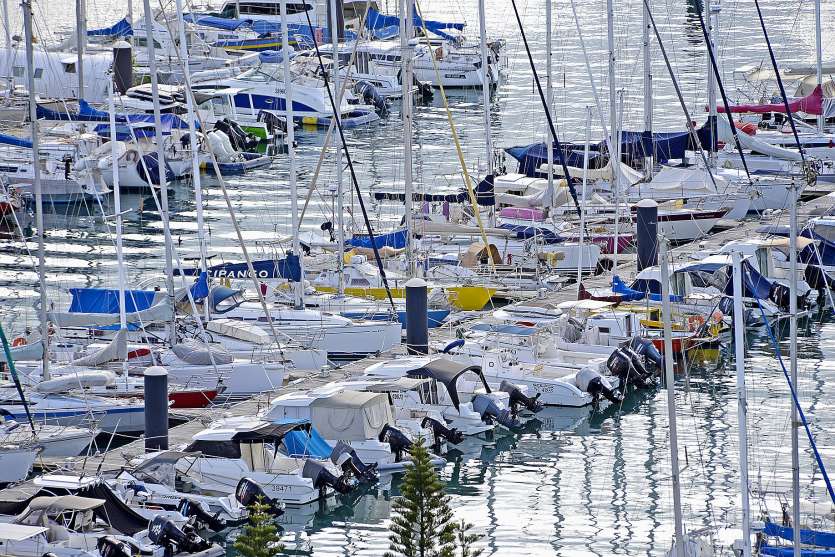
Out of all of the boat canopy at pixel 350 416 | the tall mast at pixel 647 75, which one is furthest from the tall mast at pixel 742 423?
the tall mast at pixel 647 75

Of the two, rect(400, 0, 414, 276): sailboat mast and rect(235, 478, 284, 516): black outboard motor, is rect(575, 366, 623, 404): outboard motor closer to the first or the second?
rect(400, 0, 414, 276): sailboat mast

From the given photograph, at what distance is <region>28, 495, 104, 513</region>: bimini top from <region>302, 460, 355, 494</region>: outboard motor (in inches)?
182

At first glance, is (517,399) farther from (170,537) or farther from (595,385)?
(170,537)

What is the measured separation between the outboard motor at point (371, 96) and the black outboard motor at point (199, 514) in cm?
5023

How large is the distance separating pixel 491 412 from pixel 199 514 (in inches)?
346

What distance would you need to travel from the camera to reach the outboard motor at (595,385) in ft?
136

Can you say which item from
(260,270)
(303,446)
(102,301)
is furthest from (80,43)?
(303,446)

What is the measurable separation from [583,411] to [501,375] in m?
2.00

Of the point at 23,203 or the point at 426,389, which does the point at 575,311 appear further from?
the point at 23,203

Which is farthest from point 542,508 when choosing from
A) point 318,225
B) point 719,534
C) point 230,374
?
point 318,225

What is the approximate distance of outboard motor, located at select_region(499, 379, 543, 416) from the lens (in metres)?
40.3

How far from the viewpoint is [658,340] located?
4431 centimetres

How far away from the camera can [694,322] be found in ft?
149

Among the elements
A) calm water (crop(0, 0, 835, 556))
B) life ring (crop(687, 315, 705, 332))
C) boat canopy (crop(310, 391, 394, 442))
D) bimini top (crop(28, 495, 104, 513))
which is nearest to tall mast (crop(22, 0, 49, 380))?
boat canopy (crop(310, 391, 394, 442))
